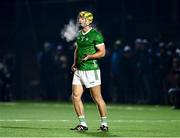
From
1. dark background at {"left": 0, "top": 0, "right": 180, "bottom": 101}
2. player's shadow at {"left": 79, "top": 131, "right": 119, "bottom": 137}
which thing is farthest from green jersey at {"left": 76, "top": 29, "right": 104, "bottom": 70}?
dark background at {"left": 0, "top": 0, "right": 180, "bottom": 101}

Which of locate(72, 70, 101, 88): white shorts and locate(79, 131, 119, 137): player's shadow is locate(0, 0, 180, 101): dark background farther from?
locate(79, 131, 119, 137): player's shadow

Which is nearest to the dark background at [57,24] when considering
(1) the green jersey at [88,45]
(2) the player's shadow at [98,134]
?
(1) the green jersey at [88,45]

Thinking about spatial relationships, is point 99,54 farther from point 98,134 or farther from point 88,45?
point 98,134

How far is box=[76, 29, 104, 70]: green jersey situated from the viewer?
14.5 metres

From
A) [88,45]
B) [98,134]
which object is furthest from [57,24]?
[98,134]

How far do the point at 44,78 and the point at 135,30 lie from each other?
4.84 m

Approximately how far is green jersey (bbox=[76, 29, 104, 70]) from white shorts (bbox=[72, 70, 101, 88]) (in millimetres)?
82

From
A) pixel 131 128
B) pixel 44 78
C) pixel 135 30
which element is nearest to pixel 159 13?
pixel 135 30

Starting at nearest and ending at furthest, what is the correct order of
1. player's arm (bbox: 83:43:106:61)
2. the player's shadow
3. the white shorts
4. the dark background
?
the player's shadow < player's arm (bbox: 83:43:106:61) < the white shorts < the dark background

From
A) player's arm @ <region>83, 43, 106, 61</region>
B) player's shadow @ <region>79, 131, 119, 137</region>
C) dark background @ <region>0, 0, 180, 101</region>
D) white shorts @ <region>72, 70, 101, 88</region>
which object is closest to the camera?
player's shadow @ <region>79, 131, 119, 137</region>

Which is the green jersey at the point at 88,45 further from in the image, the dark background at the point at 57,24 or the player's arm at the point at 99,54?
the dark background at the point at 57,24

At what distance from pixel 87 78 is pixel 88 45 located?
65 cm

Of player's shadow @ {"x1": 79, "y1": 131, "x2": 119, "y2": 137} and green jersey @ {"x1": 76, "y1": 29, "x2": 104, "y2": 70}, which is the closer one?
player's shadow @ {"x1": 79, "y1": 131, "x2": 119, "y2": 137}

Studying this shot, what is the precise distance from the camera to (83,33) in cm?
1460
